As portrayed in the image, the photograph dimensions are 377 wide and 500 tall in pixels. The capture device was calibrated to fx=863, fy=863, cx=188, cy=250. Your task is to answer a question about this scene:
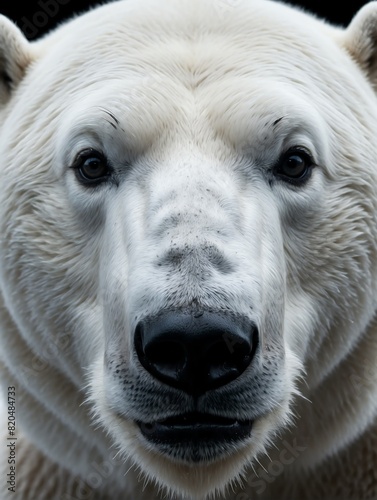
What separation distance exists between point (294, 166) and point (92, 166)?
2.29 ft

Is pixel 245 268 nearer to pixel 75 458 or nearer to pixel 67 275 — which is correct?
pixel 67 275

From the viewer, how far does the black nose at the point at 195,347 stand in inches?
89.5

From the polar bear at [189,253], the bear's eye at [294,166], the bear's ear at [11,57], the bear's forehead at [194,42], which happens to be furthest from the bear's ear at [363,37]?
the bear's ear at [11,57]

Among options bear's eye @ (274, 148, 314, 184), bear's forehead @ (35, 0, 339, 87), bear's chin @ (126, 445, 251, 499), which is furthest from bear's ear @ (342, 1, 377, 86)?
bear's chin @ (126, 445, 251, 499)

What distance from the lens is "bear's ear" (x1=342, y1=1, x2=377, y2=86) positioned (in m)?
3.44

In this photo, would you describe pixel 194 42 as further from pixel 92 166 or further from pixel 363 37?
pixel 363 37

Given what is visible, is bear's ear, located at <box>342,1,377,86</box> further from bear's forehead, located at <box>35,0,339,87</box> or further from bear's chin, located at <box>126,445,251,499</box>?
bear's chin, located at <box>126,445,251,499</box>

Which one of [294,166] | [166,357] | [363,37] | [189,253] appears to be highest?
[363,37]

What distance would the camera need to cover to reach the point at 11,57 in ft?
11.4

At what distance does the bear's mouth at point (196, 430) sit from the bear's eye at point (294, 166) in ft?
2.88

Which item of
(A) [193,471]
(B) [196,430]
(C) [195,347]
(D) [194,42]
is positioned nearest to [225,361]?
(C) [195,347]

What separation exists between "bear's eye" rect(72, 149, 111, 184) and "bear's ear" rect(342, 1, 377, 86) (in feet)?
3.83

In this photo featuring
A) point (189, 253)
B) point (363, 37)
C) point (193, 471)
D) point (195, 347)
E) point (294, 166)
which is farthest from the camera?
point (363, 37)

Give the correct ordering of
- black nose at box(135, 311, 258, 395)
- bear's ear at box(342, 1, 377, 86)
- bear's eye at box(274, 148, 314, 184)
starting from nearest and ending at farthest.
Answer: black nose at box(135, 311, 258, 395) < bear's eye at box(274, 148, 314, 184) < bear's ear at box(342, 1, 377, 86)
